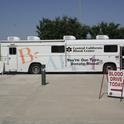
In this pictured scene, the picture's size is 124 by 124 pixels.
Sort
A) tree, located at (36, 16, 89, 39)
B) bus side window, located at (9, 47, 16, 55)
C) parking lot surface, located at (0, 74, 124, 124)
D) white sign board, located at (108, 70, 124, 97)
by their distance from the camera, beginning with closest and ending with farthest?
parking lot surface, located at (0, 74, 124, 124) < white sign board, located at (108, 70, 124, 97) < bus side window, located at (9, 47, 16, 55) < tree, located at (36, 16, 89, 39)

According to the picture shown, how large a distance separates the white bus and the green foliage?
64.2 feet

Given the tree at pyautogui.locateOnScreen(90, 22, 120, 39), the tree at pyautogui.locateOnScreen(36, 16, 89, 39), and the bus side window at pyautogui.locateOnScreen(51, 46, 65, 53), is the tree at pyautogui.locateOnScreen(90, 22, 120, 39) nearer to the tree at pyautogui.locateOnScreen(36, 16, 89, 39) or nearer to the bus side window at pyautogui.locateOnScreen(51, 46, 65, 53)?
the tree at pyautogui.locateOnScreen(36, 16, 89, 39)

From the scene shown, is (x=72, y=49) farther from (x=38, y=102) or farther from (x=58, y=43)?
(x=38, y=102)

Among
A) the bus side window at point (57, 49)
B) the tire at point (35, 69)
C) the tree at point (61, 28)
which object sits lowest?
the tire at point (35, 69)

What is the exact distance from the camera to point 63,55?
24.4 metres

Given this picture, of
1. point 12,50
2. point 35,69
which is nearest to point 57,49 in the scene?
point 35,69

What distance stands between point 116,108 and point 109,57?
13.9 meters

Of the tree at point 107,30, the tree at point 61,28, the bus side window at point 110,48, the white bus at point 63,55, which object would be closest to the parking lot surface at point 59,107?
the white bus at point 63,55

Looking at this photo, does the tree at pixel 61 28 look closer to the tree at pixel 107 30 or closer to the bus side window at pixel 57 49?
the tree at pixel 107 30

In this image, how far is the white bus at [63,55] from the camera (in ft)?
79.1

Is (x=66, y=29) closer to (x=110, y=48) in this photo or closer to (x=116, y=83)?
(x=110, y=48)

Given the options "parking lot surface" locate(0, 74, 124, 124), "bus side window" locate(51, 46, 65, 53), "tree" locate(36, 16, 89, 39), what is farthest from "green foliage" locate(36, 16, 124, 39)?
"parking lot surface" locate(0, 74, 124, 124)

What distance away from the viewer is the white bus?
79.1ft

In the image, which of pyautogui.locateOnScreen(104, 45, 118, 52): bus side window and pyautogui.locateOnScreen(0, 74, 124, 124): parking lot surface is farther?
pyautogui.locateOnScreen(104, 45, 118, 52): bus side window
